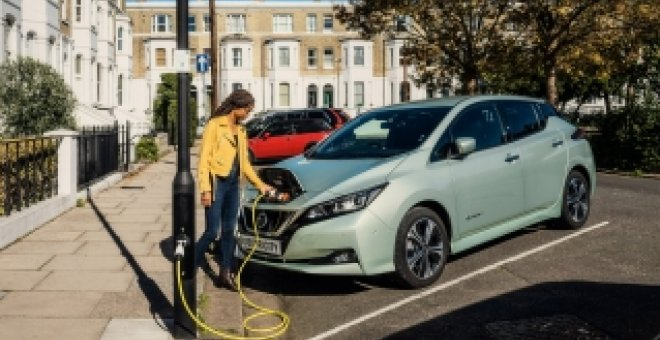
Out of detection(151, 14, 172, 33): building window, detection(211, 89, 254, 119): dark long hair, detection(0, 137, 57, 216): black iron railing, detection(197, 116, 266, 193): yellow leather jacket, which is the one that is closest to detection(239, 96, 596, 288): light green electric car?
detection(197, 116, 266, 193): yellow leather jacket

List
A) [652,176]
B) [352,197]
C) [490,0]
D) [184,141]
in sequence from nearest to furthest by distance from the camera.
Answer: [184,141] → [352,197] → [652,176] → [490,0]

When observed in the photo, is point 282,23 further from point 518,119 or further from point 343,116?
point 518,119

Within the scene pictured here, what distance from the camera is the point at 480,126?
23.6ft

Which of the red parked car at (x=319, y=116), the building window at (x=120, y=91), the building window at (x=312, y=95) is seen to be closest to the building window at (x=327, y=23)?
the building window at (x=312, y=95)

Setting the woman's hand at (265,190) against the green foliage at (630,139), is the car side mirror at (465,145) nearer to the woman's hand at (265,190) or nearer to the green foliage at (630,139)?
the woman's hand at (265,190)

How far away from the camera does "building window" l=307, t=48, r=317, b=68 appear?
210 feet

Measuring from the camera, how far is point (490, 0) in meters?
22.1

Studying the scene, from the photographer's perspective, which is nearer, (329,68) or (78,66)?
(78,66)

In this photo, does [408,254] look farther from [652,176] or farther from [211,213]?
[652,176]

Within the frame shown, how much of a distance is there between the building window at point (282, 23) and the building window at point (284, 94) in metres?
5.45

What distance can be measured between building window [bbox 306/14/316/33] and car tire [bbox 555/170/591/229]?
188ft

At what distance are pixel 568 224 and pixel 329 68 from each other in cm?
5637

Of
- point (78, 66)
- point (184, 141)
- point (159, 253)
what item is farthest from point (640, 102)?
point (78, 66)

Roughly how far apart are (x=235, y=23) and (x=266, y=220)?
199ft
